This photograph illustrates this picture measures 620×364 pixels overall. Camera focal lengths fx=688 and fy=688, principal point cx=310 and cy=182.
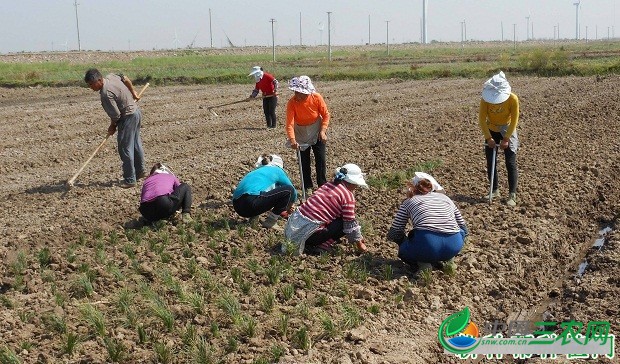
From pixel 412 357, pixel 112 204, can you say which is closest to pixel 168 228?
pixel 112 204

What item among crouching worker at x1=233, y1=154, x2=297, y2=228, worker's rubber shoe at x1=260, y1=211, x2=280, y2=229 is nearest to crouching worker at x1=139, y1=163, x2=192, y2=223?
crouching worker at x1=233, y1=154, x2=297, y2=228

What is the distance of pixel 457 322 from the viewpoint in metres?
5.28

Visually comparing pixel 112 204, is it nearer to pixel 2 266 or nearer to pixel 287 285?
pixel 2 266

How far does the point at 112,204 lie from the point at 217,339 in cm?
419

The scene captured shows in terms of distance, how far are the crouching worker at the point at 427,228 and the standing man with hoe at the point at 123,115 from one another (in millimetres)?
4684

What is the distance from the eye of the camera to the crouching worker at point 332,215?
240 inches

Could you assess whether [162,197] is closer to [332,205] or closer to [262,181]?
[262,181]

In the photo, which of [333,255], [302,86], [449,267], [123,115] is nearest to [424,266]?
[449,267]

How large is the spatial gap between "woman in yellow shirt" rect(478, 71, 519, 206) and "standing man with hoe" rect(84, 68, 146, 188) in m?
4.60

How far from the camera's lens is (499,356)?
4883 mm

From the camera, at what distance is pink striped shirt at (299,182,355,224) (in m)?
6.09

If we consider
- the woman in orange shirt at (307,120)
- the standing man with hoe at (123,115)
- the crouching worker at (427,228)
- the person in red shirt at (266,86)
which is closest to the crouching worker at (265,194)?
the woman in orange shirt at (307,120)

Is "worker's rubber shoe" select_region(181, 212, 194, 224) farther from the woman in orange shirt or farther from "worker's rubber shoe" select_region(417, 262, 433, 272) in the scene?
"worker's rubber shoe" select_region(417, 262, 433, 272)

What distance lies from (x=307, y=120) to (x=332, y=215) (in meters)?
2.15
